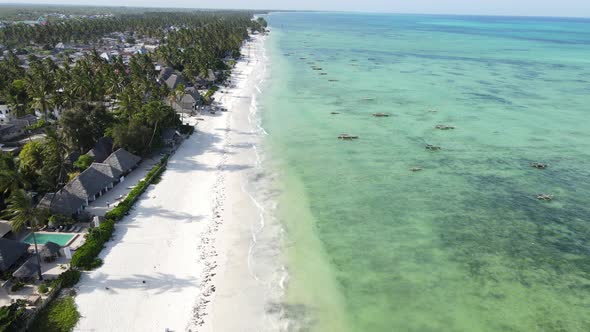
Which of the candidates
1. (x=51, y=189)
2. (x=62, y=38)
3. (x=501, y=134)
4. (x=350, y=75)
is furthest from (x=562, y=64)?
(x=62, y=38)

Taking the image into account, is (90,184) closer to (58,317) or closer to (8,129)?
(58,317)

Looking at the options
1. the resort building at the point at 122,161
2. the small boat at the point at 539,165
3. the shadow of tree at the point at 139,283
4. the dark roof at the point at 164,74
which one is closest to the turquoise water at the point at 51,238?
the shadow of tree at the point at 139,283

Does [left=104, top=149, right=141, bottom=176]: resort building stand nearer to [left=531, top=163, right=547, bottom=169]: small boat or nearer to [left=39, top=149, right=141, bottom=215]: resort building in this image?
[left=39, top=149, right=141, bottom=215]: resort building

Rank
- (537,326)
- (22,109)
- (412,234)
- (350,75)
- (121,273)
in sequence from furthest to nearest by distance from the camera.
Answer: (350,75)
(22,109)
(412,234)
(121,273)
(537,326)

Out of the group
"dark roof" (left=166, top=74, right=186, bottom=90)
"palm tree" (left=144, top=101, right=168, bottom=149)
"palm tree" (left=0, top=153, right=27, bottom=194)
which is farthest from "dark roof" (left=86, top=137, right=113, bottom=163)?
"dark roof" (left=166, top=74, right=186, bottom=90)

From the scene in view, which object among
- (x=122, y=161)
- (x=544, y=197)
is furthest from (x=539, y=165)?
(x=122, y=161)

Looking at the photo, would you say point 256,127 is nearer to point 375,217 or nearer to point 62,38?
point 375,217
